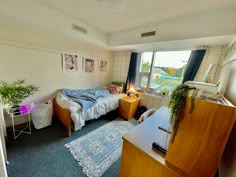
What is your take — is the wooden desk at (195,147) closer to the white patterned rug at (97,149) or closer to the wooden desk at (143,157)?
the wooden desk at (143,157)

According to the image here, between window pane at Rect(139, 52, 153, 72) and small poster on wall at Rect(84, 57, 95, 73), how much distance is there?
5.14 feet

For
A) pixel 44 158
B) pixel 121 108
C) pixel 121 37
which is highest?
pixel 121 37

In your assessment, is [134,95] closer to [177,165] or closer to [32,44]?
[177,165]

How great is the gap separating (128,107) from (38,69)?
235 centimetres

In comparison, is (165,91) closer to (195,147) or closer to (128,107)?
(128,107)

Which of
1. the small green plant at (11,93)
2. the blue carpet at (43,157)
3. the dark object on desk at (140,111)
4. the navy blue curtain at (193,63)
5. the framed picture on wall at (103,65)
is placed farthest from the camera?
the framed picture on wall at (103,65)

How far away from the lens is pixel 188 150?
28.4 inches

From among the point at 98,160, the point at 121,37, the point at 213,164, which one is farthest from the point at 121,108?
the point at 213,164

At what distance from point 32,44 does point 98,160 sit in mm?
2586

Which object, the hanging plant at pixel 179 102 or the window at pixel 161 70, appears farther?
the window at pixel 161 70

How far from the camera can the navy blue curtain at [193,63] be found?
7.41ft

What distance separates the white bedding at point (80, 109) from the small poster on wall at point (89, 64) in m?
1.08

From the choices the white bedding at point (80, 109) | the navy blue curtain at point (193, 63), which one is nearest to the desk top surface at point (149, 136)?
the white bedding at point (80, 109)

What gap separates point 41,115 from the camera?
2.19 metres
